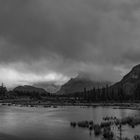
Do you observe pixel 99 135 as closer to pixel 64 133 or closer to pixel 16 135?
pixel 64 133

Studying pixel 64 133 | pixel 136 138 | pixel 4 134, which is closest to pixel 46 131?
pixel 64 133

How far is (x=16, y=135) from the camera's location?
47.3 metres

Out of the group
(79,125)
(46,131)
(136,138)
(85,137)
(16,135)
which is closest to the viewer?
(136,138)

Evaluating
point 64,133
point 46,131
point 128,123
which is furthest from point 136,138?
point 128,123

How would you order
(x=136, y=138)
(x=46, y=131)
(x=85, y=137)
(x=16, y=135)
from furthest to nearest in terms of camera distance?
(x=46, y=131), (x=16, y=135), (x=85, y=137), (x=136, y=138)

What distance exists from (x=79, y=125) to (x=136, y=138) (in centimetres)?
2134

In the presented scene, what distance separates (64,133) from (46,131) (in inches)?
166

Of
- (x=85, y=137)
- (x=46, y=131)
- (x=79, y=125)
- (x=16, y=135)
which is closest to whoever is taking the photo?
(x=85, y=137)

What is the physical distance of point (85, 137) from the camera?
4422 cm

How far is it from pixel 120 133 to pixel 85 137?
262 inches

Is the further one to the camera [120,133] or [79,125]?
[79,125]

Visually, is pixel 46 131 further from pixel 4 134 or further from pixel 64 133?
pixel 4 134

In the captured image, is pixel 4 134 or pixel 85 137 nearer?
pixel 85 137

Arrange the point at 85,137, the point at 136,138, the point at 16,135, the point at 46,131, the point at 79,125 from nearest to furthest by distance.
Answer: the point at 136,138, the point at 85,137, the point at 16,135, the point at 46,131, the point at 79,125
